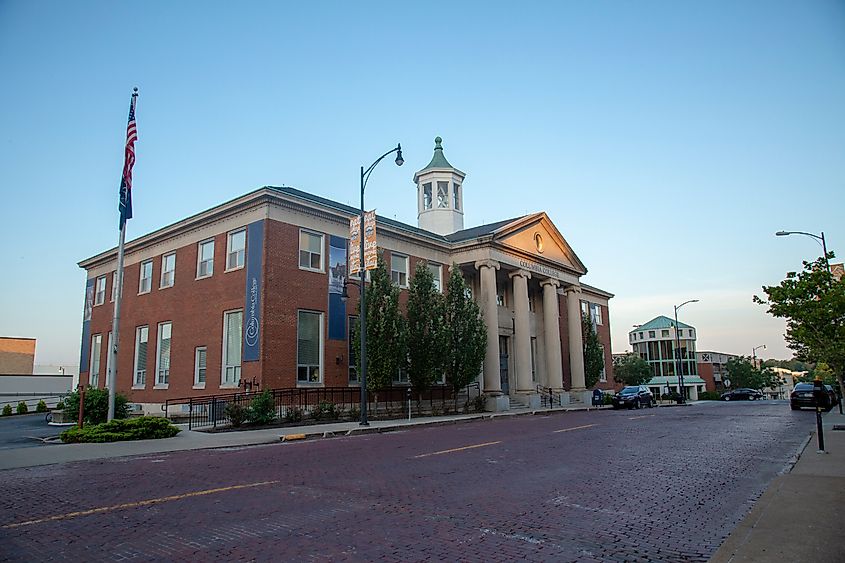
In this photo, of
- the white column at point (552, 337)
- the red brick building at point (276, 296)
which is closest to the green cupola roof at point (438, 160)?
the red brick building at point (276, 296)

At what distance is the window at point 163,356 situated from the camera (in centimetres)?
3159

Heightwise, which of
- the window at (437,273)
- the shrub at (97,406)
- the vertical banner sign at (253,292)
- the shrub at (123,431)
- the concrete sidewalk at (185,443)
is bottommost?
the concrete sidewalk at (185,443)

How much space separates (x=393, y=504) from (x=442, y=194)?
40.7 metres

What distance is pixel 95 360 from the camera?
128 ft

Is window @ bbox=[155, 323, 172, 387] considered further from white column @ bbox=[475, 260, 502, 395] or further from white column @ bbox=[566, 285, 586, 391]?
white column @ bbox=[566, 285, 586, 391]

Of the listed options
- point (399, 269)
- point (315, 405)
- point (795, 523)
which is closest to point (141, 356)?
point (315, 405)

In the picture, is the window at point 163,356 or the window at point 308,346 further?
the window at point 163,356

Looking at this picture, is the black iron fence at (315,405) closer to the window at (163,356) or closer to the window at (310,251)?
the window at (163,356)

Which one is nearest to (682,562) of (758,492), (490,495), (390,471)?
(490,495)

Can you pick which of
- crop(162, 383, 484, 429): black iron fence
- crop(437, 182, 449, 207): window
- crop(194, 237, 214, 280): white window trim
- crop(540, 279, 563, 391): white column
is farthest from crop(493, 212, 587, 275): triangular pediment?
crop(194, 237, 214, 280): white window trim

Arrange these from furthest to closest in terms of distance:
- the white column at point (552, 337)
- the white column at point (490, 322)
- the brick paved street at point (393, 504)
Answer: the white column at point (552, 337) < the white column at point (490, 322) < the brick paved street at point (393, 504)

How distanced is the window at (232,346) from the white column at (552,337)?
2282cm

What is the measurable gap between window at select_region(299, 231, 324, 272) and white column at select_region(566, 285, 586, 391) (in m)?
23.6

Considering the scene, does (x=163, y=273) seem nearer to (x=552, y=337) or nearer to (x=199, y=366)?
(x=199, y=366)
